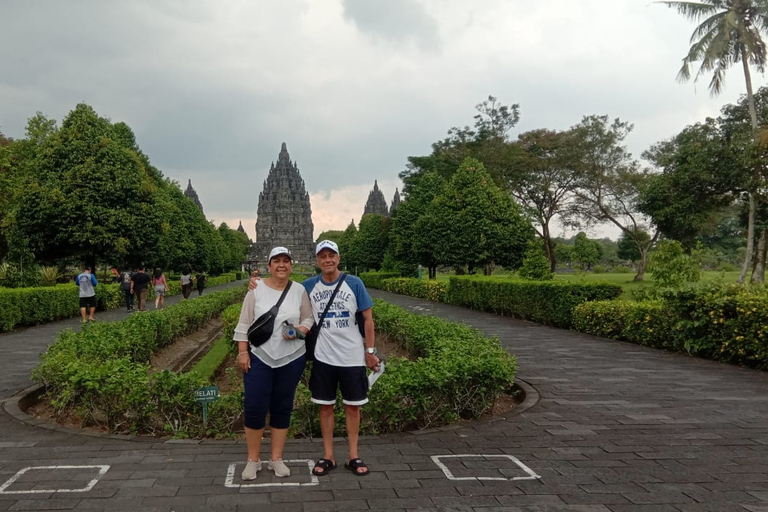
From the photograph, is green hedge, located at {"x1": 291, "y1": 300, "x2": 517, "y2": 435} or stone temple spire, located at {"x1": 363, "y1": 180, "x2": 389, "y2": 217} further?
stone temple spire, located at {"x1": 363, "y1": 180, "x2": 389, "y2": 217}

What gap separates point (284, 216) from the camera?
107 meters

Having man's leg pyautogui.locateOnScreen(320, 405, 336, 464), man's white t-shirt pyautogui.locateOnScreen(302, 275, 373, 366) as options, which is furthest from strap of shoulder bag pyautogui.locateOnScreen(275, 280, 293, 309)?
man's leg pyautogui.locateOnScreen(320, 405, 336, 464)

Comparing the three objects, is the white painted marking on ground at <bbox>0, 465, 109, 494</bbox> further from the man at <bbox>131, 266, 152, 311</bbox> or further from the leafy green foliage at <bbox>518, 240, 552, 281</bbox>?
the leafy green foliage at <bbox>518, 240, 552, 281</bbox>

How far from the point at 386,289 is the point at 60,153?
22.8 meters

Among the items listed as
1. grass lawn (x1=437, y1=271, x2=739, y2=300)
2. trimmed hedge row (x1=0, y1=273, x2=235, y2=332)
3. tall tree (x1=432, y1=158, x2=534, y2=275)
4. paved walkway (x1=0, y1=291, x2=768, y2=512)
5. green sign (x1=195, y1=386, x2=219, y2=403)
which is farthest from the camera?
tall tree (x1=432, y1=158, x2=534, y2=275)

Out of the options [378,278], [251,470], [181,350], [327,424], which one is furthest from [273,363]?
[378,278]

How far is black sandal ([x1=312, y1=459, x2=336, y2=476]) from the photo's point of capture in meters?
3.93

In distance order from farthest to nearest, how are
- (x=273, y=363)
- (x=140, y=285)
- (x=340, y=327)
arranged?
(x=140, y=285), (x=340, y=327), (x=273, y=363)

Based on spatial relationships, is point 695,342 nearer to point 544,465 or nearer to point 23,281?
point 544,465

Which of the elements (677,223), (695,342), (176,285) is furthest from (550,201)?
(695,342)

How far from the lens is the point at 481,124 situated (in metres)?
37.9

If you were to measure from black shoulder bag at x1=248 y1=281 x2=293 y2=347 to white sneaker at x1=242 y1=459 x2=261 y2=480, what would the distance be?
869mm

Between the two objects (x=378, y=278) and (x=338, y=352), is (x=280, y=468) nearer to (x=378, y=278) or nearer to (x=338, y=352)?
(x=338, y=352)

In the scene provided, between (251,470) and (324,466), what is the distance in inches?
20.8
